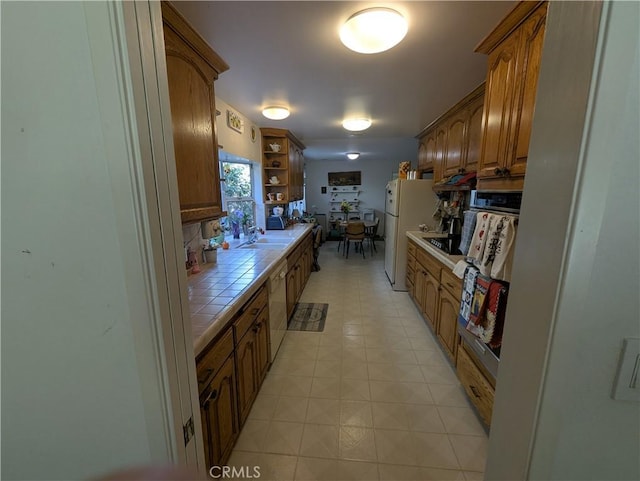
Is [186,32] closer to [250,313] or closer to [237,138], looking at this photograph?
[250,313]

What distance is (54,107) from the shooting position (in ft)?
1.56

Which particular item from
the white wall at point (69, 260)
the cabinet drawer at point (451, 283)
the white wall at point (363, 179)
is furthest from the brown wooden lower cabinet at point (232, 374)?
the white wall at point (363, 179)

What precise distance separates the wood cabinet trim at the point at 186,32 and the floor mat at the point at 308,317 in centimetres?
247

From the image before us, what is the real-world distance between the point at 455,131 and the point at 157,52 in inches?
120

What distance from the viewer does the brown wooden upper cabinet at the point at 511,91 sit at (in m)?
1.21

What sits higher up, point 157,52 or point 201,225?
point 157,52

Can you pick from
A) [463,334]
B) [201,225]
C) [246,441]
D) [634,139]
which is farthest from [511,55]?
[246,441]

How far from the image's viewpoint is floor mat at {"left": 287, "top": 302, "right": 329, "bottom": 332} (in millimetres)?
2902

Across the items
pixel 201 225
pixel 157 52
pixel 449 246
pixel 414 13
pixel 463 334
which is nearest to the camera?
pixel 157 52

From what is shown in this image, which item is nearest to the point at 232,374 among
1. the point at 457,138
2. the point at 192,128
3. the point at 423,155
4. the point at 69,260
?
the point at 69,260

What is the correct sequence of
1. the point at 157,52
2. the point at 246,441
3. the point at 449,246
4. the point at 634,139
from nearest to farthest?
1. the point at 634,139
2. the point at 157,52
3. the point at 246,441
4. the point at 449,246

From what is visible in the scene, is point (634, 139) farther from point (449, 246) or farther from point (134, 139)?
point (449, 246)

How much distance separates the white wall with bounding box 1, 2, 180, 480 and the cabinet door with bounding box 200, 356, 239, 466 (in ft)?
1.79

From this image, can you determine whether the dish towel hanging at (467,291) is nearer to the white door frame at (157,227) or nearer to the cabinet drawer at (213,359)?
the cabinet drawer at (213,359)
